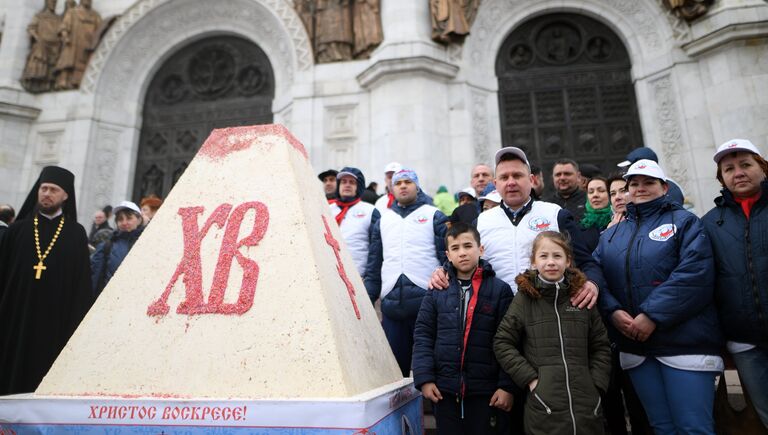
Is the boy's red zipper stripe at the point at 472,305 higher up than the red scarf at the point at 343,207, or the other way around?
the red scarf at the point at 343,207

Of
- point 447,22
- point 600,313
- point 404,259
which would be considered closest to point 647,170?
point 600,313

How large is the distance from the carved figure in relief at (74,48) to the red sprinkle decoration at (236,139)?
11010 millimetres

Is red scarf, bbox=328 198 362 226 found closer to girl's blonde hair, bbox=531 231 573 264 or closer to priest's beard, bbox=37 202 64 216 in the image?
girl's blonde hair, bbox=531 231 573 264

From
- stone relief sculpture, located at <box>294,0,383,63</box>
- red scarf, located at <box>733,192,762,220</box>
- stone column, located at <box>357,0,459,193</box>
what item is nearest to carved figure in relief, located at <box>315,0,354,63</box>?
stone relief sculpture, located at <box>294,0,383,63</box>

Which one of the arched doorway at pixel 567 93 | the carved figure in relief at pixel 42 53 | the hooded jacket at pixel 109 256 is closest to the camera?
the hooded jacket at pixel 109 256

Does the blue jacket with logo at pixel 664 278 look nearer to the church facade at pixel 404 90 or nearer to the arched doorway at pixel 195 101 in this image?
the church facade at pixel 404 90

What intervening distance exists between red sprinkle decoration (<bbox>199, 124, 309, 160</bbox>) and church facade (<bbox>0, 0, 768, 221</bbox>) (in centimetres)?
598

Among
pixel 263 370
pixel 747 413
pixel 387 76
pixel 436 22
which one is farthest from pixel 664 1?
pixel 263 370

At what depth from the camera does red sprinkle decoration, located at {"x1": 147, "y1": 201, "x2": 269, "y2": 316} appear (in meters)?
2.13

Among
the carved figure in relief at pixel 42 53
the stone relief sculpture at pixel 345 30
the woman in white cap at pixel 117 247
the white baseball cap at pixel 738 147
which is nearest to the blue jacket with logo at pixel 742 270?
the white baseball cap at pixel 738 147

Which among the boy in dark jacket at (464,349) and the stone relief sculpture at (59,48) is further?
the stone relief sculpture at (59,48)

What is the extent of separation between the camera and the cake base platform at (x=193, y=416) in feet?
5.74

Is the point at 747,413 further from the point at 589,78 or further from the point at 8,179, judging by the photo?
the point at 8,179

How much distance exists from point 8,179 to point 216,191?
441 inches
